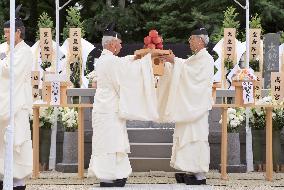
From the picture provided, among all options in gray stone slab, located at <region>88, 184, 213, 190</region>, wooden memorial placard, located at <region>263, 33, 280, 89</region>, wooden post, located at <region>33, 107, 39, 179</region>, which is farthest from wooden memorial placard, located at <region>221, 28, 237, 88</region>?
gray stone slab, located at <region>88, 184, 213, 190</region>

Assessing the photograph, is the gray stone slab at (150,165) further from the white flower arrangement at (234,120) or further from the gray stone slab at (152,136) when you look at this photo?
the white flower arrangement at (234,120)

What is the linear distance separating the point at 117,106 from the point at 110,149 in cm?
47

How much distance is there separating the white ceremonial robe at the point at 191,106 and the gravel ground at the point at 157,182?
0.31 metres

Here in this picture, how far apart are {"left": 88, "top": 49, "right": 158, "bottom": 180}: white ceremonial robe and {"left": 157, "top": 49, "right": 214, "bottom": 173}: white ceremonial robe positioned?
1.03 ft

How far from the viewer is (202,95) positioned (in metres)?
8.46

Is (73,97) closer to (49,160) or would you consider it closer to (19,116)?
(49,160)

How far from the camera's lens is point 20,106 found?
7609 mm

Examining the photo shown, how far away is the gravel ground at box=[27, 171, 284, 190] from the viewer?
27.1ft

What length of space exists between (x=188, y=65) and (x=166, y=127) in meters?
1.95

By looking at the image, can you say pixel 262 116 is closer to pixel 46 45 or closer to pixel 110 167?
pixel 110 167

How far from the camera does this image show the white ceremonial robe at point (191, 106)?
8.44m

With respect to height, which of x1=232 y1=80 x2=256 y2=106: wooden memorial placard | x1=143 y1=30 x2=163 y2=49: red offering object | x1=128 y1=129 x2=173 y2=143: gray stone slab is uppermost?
x1=143 y1=30 x2=163 y2=49: red offering object

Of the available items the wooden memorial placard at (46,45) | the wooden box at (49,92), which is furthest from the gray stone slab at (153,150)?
the wooden memorial placard at (46,45)

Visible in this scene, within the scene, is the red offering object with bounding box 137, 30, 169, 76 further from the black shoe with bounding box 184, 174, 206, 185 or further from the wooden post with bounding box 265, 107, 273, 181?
the wooden post with bounding box 265, 107, 273, 181
